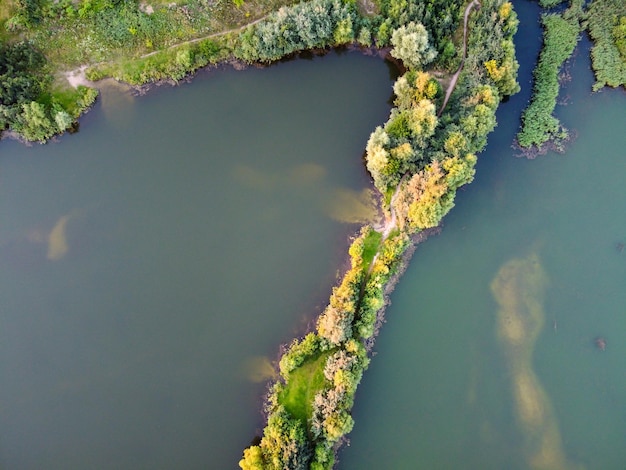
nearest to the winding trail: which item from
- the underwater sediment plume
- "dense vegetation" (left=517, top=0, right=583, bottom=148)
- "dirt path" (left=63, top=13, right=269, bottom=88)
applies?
"dense vegetation" (left=517, top=0, right=583, bottom=148)

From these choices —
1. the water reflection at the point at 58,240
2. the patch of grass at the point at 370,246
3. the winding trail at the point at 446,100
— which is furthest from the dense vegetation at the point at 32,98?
the winding trail at the point at 446,100

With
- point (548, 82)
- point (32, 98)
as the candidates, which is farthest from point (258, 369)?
point (548, 82)

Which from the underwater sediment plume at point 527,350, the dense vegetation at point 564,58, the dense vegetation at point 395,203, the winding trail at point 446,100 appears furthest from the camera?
the dense vegetation at point 564,58

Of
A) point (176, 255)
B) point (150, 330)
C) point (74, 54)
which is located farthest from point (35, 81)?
point (150, 330)

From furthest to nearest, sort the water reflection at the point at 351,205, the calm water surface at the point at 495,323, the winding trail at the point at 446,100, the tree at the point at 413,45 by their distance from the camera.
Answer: the water reflection at the point at 351,205, the winding trail at the point at 446,100, the calm water surface at the point at 495,323, the tree at the point at 413,45

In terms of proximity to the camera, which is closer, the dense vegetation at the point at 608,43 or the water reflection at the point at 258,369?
the water reflection at the point at 258,369

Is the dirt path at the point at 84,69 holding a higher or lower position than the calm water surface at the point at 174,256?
higher

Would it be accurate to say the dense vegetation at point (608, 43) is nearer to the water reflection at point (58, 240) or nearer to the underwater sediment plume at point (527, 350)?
the underwater sediment plume at point (527, 350)

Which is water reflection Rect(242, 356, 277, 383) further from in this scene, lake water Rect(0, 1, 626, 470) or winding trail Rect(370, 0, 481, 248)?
winding trail Rect(370, 0, 481, 248)
